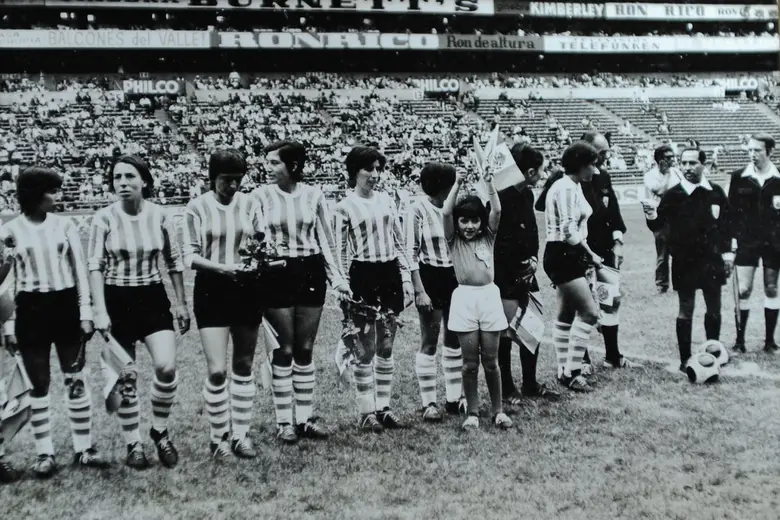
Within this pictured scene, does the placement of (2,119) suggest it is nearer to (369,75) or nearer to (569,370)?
(369,75)

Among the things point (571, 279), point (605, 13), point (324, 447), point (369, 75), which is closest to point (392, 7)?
point (605, 13)


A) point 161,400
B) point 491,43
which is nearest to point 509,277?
point 161,400

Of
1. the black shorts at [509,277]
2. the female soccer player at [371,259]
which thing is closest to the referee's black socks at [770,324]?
the black shorts at [509,277]

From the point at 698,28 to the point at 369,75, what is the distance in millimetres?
4759

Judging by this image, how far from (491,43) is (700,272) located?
6517 mm

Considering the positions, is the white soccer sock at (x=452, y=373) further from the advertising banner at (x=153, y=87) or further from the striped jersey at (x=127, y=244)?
the advertising banner at (x=153, y=87)

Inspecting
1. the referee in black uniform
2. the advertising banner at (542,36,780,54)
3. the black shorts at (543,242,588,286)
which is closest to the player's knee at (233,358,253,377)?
the black shorts at (543,242,588,286)

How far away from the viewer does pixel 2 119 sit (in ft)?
38.4

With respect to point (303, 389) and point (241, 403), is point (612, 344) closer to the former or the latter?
point (303, 389)

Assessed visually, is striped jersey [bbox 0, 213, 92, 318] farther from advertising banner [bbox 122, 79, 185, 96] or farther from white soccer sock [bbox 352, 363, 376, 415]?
advertising banner [bbox 122, 79, 185, 96]

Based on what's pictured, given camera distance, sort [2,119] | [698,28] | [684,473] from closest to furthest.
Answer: [684,473] < [698,28] < [2,119]

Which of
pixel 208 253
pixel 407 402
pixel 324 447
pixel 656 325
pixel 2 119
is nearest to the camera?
pixel 208 253

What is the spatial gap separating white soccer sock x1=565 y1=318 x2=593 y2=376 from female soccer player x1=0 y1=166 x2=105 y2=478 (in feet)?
9.57

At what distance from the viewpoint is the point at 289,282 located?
3.33 m
